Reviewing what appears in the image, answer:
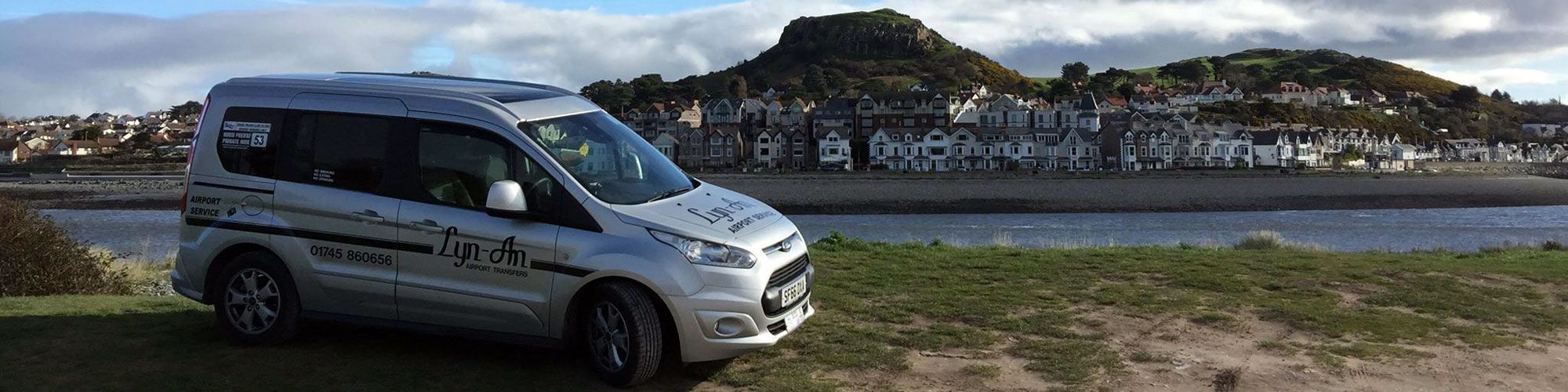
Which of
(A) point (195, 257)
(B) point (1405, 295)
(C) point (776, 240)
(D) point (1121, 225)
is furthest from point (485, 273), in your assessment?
(D) point (1121, 225)

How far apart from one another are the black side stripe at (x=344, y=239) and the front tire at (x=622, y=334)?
22 cm

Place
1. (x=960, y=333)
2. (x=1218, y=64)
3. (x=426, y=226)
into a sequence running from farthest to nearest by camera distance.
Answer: (x=1218, y=64), (x=960, y=333), (x=426, y=226)

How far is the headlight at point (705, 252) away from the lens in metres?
5.84

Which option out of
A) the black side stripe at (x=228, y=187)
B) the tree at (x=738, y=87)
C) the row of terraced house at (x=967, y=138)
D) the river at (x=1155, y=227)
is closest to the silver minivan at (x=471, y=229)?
the black side stripe at (x=228, y=187)

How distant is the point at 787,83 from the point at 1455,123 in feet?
323

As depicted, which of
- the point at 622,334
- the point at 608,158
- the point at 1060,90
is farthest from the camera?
the point at 1060,90

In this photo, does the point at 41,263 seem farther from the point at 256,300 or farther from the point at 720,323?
the point at 720,323

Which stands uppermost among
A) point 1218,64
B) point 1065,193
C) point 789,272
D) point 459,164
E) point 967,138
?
point 1218,64

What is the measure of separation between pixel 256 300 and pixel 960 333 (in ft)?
15.3

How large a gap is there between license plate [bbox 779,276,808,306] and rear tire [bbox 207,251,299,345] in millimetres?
3039

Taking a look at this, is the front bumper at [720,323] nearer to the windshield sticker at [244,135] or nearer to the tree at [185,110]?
the windshield sticker at [244,135]

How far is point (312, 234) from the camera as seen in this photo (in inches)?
255

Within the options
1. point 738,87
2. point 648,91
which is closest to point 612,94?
point 648,91

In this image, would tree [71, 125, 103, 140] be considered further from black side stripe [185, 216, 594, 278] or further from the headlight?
the headlight
